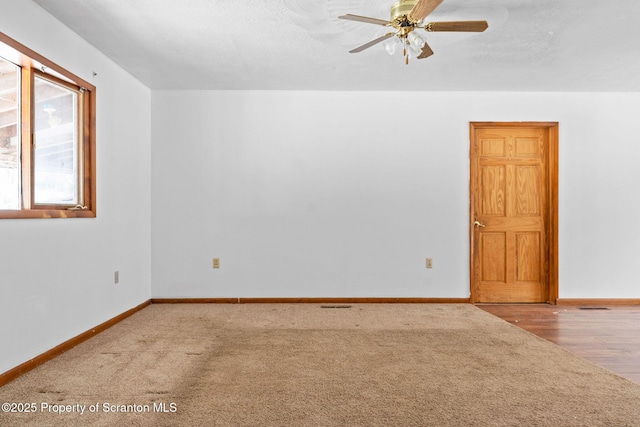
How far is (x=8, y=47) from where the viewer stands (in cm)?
224

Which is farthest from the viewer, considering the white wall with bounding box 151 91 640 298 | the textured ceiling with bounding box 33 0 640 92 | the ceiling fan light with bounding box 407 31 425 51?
the white wall with bounding box 151 91 640 298

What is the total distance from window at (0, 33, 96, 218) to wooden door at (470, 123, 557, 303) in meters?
3.98

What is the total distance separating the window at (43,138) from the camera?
2.39 metres

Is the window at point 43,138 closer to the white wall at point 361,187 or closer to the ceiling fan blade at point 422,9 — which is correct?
the white wall at point 361,187

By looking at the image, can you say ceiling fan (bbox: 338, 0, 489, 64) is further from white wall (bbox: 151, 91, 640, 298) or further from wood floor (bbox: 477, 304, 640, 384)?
wood floor (bbox: 477, 304, 640, 384)

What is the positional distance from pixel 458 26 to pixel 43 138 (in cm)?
286

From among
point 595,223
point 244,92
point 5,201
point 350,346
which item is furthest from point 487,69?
point 5,201

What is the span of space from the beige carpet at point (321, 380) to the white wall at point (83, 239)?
0.27 metres

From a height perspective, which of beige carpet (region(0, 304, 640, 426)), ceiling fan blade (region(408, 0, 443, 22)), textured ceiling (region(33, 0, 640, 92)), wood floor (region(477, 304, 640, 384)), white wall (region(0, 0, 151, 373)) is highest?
textured ceiling (region(33, 0, 640, 92))

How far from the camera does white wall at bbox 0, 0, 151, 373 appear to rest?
7.60ft

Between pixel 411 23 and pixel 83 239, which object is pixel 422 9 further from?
pixel 83 239

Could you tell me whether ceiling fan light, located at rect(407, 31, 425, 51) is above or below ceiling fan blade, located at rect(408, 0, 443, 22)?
below

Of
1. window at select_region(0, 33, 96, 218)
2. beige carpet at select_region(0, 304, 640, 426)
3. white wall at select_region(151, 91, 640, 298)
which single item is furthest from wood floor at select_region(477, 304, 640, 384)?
window at select_region(0, 33, 96, 218)

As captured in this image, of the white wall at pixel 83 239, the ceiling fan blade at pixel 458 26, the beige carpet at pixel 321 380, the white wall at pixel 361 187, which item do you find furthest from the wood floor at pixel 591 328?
the white wall at pixel 83 239
